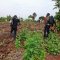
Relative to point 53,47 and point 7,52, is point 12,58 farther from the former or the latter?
point 53,47

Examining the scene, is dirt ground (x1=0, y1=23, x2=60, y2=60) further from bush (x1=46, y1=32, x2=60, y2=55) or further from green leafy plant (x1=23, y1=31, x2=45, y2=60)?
green leafy plant (x1=23, y1=31, x2=45, y2=60)

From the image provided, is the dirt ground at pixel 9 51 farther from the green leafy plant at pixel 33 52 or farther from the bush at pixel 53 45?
the green leafy plant at pixel 33 52

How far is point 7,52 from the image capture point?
2027 centimetres

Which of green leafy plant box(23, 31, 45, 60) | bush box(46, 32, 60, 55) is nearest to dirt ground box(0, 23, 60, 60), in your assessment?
bush box(46, 32, 60, 55)

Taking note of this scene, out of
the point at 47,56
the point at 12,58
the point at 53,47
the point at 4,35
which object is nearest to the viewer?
the point at 12,58

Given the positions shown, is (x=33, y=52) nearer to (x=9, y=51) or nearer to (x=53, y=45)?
(x=9, y=51)

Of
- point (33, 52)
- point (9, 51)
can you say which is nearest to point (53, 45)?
point (9, 51)

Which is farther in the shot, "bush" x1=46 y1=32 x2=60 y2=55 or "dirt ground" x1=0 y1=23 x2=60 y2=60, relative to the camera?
"bush" x1=46 y1=32 x2=60 y2=55

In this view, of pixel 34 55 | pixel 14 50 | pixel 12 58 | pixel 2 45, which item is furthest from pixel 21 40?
pixel 34 55

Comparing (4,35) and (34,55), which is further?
(4,35)

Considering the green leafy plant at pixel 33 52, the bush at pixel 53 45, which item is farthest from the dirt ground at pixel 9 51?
the green leafy plant at pixel 33 52

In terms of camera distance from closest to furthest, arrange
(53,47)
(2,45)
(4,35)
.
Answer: (53,47) → (2,45) → (4,35)

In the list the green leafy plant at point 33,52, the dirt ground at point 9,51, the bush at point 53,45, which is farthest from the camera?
the bush at point 53,45

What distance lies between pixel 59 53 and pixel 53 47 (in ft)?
2.20
